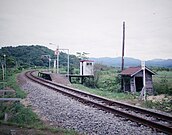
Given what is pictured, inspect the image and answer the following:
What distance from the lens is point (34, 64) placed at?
69.4 meters

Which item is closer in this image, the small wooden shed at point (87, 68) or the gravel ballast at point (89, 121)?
the gravel ballast at point (89, 121)

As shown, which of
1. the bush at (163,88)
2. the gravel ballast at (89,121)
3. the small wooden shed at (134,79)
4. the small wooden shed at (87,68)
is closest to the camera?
the gravel ballast at (89,121)

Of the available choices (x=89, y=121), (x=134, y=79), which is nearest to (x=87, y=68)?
(x=134, y=79)

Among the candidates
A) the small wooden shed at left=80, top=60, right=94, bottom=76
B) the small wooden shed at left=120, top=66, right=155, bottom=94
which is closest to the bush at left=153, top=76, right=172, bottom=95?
the small wooden shed at left=120, top=66, right=155, bottom=94

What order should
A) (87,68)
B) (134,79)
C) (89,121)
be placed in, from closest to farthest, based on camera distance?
(89,121) → (134,79) → (87,68)

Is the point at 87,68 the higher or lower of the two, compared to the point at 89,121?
higher

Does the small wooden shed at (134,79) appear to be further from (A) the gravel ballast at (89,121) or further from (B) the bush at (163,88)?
(A) the gravel ballast at (89,121)

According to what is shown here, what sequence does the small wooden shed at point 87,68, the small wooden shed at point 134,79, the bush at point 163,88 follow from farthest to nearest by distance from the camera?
the small wooden shed at point 87,68 < the small wooden shed at point 134,79 < the bush at point 163,88

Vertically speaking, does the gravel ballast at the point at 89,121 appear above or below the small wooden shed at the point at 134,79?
below

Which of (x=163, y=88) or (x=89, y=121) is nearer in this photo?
(x=89, y=121)

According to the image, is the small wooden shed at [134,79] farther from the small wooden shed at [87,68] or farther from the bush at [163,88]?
the small wooden shed at [87,68]

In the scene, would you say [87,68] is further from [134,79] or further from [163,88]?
[163,88]

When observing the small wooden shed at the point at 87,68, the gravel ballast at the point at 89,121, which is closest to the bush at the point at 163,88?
the small wooden shed at the point at 87,68

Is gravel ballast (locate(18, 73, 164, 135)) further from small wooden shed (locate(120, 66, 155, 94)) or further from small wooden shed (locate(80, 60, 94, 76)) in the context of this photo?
small wooden shed (locate(80, 60, 94, 76))
